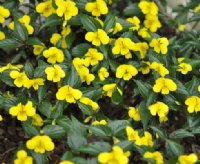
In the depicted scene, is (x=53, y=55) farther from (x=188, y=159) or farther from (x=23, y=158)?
(x=188, y=159)

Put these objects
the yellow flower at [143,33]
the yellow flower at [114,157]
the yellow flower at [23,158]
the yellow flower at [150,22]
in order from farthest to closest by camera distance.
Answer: the yellow flower at [150,22], the yellow flower at [143,33], the yellow flower at [23,158], the yellow flower at [114,157]

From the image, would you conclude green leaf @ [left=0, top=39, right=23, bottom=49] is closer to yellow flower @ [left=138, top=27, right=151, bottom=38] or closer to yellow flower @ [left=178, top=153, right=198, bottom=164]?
yellow flower @ [left=138, top=27, right=151, bottom=38]

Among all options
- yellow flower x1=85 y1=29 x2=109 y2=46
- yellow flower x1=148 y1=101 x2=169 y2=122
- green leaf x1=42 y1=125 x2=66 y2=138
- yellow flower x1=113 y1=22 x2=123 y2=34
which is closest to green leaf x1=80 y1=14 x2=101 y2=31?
yellow flower x1=85 y1=29 x2=109 y2=46

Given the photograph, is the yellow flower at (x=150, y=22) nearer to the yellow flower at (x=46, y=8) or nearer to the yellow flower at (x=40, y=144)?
the yellow flower at (x=46, y=8)

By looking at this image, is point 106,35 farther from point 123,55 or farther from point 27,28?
point 27,28

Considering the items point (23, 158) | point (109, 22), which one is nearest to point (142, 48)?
point (109, 22)

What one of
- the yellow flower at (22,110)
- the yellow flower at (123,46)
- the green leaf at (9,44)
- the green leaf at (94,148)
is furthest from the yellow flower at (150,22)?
the green leaf at (94,148)
